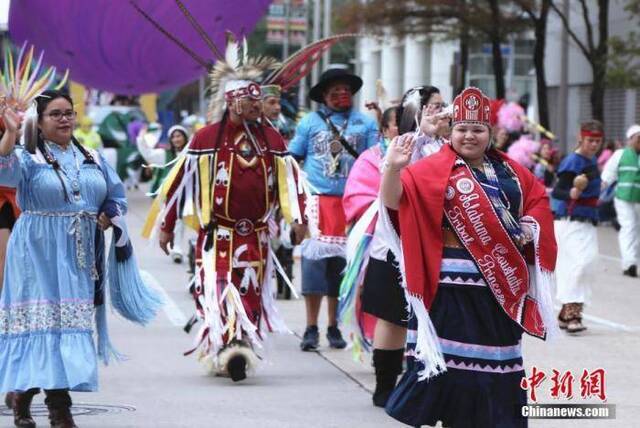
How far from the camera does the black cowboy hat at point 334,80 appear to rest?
10.9 meters

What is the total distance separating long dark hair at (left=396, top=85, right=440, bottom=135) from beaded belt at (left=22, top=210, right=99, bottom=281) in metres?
1.89

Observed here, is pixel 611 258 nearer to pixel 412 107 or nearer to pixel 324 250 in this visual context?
pixel 324 250

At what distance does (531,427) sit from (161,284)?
26.5 ft

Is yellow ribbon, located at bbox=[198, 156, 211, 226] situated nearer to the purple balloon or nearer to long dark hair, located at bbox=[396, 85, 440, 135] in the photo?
the purple balloon

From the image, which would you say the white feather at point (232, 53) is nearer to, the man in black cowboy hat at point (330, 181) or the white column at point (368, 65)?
the man in black cowboy hat at point (330, 181)

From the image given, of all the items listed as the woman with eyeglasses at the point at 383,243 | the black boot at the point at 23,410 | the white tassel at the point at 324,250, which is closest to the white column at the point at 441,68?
the white tassel at the point at 324,250

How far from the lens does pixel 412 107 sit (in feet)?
28.0

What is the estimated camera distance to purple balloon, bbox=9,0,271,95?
1067 cm

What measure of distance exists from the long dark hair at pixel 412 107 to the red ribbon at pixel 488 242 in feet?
6.52

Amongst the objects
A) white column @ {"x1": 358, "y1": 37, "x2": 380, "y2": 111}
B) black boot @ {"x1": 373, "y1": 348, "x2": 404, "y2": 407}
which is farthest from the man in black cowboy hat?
white column @ {"x1": 358, "y1": 37, "x2": 380, "y2": 111}

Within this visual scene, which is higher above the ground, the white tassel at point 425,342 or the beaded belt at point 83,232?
the beaded belt at point 83,232

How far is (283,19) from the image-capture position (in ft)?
192

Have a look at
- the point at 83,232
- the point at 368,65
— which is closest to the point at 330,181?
the point at 83,232

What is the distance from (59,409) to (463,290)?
93.9 inches
